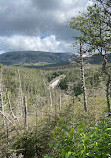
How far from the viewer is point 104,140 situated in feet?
6.36

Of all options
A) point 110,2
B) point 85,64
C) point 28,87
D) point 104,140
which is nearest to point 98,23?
point 110,2

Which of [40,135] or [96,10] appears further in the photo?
[40,135]

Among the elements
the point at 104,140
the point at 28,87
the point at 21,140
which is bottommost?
the point at 28,87

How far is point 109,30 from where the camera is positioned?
4.54m

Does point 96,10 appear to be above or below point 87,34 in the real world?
above

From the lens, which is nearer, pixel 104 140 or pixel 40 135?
pixel 104 140

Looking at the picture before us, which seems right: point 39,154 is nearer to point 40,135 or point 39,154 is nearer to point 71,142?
point 40,135

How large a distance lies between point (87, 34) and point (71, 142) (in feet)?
14.3

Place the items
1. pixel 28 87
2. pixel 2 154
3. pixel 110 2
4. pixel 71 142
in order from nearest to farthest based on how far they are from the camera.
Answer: pixel 71 142, pixel 110 2, pixel 2 154, pixel 28 87

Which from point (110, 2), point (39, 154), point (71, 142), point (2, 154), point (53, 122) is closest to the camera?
point (71, 142)

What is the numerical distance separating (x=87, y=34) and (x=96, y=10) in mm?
927

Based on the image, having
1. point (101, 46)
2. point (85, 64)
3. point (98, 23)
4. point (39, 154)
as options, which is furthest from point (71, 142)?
point (85, 64)

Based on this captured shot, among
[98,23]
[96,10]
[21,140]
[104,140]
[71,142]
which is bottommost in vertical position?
[21,140]

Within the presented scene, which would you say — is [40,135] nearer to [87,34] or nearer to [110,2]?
→ [87,34]
